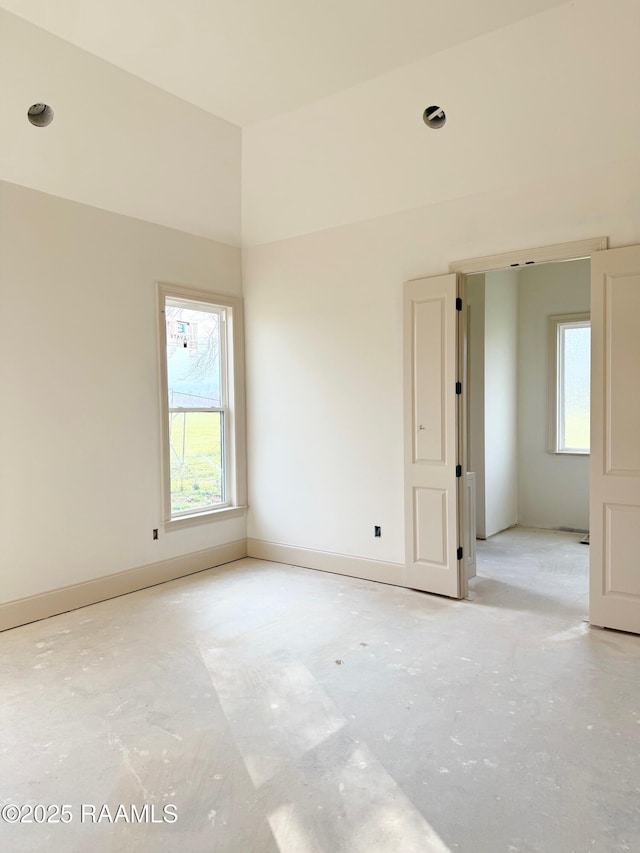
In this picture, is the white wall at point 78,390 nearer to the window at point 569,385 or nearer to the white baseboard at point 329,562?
the white baseboard at point 329,562

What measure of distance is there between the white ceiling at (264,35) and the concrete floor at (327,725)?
3.47m

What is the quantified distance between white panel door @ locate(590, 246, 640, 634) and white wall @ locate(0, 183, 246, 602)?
317 centimetres

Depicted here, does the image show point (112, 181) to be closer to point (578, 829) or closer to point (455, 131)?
point (455, 131)

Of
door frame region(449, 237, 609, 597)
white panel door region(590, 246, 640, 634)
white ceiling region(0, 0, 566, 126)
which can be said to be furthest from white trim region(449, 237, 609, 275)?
white ceiling region(0, 0, 566, 126)

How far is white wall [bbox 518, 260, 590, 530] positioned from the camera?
6.32m

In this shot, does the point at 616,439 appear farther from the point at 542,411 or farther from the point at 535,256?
the point at 542,411

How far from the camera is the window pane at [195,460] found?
484 centimetres

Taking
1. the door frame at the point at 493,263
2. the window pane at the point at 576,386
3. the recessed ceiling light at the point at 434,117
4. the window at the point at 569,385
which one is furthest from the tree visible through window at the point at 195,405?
the window pane at the point at 576,386

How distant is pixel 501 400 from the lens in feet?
20.7

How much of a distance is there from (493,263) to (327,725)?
306 centimetres

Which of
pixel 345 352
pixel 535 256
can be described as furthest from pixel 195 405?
pixel 535 256

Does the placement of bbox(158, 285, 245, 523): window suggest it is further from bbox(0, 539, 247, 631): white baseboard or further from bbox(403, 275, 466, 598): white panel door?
bbox(403, 275, 466, 598): white panel door

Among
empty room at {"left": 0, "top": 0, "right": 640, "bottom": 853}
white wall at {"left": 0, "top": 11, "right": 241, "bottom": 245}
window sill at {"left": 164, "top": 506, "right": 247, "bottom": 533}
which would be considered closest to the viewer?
empty room at {"left": 0, "top": 0, "right": 640, "bottom": 853}

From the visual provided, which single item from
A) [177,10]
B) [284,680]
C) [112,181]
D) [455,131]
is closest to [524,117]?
[455,131]
